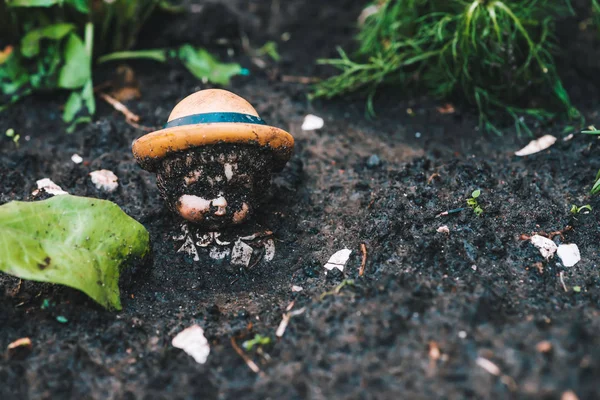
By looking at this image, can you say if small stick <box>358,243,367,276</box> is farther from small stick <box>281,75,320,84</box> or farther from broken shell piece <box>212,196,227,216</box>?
small stick <box>281,75,320,84</box>

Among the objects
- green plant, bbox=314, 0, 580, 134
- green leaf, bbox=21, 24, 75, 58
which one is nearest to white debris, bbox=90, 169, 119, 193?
green leaf, bbox=21, 24, 75, 58

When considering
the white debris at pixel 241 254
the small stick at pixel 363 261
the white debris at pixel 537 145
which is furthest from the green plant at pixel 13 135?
the white debris at pixel 537 145

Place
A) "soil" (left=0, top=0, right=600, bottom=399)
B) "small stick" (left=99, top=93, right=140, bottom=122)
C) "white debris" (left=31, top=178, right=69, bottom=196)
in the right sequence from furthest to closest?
"small stick" (left=99, top=93, right=140, bottom=122) → "white debris" (left=31, top=178, right=69, bottom=196) → "soil" (left=0, top=0, right=600, bottom=399)

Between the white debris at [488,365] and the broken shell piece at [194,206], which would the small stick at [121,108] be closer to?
the broken shell piece at [194,206]

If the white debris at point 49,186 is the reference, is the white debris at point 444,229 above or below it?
above

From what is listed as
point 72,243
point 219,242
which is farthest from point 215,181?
point 72,243

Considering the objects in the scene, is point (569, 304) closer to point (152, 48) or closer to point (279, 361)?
point (279, 361)
